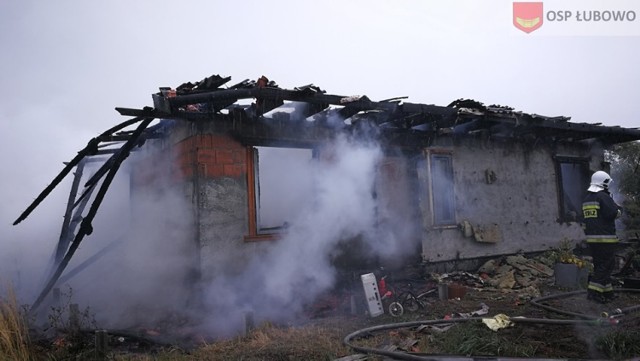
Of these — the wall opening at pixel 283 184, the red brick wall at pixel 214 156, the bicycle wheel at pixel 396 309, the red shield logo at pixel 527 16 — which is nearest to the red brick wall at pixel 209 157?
the red brick wall at pixel 214 156

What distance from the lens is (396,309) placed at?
254 inches

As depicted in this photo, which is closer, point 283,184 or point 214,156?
point 214,156

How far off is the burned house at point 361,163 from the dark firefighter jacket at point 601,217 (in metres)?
2.94

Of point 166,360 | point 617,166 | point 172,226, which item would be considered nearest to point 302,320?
point 166,360

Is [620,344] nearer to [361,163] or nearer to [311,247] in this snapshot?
[311,247]

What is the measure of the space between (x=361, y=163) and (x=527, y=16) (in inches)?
208

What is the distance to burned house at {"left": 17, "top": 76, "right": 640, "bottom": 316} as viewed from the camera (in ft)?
23.3

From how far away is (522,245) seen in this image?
10664 mm

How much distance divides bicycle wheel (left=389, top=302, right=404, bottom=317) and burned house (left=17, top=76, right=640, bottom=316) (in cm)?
220

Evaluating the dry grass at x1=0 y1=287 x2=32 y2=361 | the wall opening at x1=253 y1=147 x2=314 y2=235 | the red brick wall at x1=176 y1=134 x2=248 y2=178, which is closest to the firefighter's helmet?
the wall opening at x1=253 y1=147 x2=314 y2=235

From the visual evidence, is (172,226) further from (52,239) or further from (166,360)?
(52,239)

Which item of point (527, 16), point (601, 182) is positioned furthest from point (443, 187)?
point (527, 16)

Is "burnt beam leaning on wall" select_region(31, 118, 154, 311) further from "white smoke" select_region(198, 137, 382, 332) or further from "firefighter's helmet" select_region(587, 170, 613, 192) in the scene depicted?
"firefighter's helmet" select_region(587, 170, 613, 192)

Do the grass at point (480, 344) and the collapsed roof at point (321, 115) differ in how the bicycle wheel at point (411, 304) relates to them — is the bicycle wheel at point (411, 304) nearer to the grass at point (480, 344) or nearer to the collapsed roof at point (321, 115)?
the grass at point (480, 344)
